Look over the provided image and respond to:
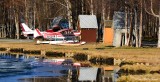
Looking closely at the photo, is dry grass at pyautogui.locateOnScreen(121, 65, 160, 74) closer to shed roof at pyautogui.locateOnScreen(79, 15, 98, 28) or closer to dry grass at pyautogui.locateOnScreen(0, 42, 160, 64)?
dry grass at pyautogui.locateOnScreen(0, 42, 160, 64)

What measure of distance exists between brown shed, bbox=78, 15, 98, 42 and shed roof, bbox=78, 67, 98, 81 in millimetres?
41313

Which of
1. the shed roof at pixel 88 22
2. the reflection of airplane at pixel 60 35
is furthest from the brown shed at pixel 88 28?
the reflection of airplane at pixel 60 35

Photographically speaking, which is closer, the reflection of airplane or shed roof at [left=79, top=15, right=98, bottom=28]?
the reflection of airplane

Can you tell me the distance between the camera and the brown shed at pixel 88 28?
79062mm

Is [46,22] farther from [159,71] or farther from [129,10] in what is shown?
[159,71]

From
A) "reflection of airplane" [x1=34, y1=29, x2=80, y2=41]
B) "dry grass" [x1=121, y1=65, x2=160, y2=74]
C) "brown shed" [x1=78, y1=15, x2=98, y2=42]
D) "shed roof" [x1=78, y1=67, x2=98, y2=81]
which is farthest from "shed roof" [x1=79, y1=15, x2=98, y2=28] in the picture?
"dry grass" [x1=121, y1=65, x2=160, y2=74]

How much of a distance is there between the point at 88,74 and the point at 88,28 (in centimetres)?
4628

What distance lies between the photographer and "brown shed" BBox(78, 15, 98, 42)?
79062 mm

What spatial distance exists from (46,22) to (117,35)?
58.2 metres

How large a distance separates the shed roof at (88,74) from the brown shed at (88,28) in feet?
136

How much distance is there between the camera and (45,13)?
118 meters

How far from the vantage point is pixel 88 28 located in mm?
79188

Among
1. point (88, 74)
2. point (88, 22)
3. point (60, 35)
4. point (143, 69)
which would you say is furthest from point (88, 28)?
point (143, 69)

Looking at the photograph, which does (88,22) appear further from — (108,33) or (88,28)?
(108,33)
